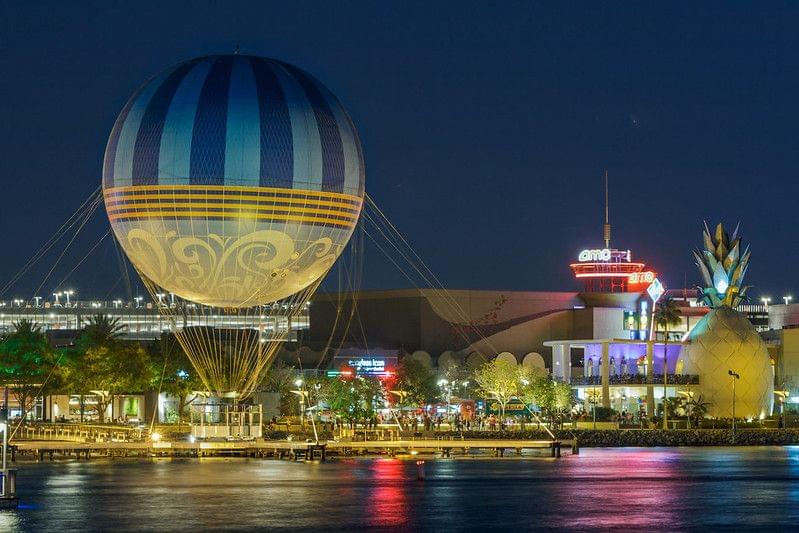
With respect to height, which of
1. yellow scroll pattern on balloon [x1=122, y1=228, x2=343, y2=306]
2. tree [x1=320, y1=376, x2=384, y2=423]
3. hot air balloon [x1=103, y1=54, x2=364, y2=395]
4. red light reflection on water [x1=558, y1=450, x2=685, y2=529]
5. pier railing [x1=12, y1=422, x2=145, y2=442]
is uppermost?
hot air balloon [x1=103, y1=54, x2=364, y2=395]

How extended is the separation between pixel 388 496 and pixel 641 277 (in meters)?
137

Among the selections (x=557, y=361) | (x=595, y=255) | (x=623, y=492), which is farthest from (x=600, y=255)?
(x=623, y=492)

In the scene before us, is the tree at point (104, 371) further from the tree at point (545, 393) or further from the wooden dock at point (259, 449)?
the tree at point (545, 393)

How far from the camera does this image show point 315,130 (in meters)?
62.1

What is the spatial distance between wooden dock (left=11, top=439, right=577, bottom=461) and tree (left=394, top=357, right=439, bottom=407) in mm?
58384

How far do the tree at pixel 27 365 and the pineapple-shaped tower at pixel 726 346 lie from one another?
175 ft

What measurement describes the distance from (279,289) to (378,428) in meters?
39.1

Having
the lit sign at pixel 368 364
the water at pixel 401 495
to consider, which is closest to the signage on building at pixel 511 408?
the lit sign at pixel 368 364

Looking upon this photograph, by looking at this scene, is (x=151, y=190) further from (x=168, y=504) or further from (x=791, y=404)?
(x=791, y=404)

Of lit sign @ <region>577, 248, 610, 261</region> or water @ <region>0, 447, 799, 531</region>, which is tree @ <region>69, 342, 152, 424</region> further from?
lit sign @ <region>577, 248, 610, 261</region>

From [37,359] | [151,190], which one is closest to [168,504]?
→ [151,190]

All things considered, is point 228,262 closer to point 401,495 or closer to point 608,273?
point 401,495

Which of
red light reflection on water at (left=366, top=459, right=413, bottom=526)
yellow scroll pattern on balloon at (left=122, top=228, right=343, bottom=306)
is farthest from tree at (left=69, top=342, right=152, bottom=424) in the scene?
red light reflection on water at (left=366, top=459, right=413, bottom=526)

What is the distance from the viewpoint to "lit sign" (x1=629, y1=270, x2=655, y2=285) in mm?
182625
